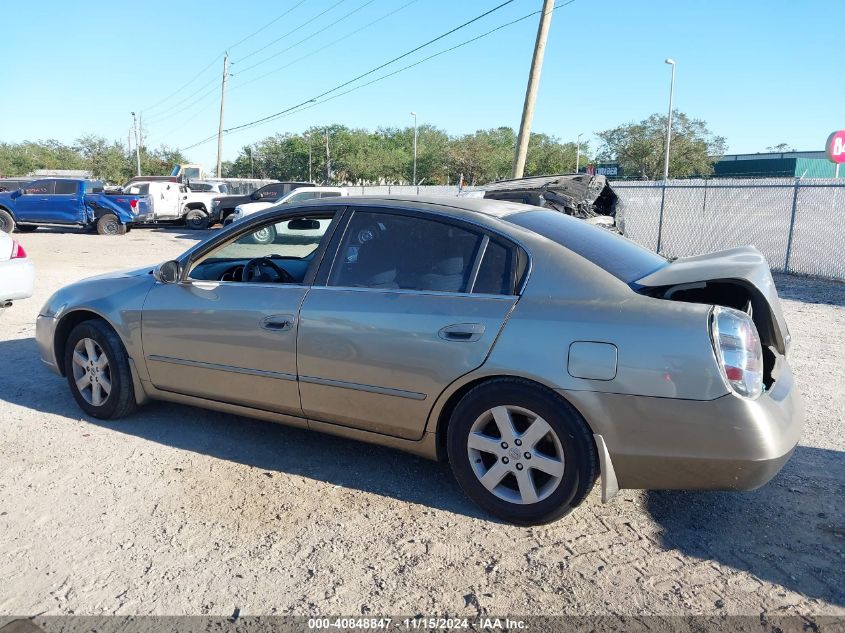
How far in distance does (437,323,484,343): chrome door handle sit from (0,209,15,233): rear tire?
70.3 ft

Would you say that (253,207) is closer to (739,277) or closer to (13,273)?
(13,273)

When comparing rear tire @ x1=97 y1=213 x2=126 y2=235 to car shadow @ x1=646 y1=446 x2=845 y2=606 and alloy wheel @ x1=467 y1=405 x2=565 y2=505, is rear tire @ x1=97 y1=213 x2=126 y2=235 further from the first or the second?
car shadow @ x1=646 y1=446 x2=845 y2=606

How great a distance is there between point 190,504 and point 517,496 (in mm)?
1672

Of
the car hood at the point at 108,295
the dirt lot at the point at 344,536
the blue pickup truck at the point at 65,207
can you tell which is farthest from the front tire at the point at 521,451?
the blue pickup truck at the point at 65,207

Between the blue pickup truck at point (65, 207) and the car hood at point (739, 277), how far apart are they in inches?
828

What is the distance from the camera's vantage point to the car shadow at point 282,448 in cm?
370

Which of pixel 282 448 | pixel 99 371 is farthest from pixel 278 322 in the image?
pixel 99 371

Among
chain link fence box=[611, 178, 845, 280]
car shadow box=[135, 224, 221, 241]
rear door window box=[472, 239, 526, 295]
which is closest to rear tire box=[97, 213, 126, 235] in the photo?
car shadow box=[135, 224, 221, 241]

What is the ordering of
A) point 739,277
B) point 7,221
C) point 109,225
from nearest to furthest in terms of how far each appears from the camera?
point 739,277 < point 7,221 < point 109,225

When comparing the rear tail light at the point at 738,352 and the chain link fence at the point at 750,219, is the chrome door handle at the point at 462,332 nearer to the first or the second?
the rear tail light at the point at 738,352

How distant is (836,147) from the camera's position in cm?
1914

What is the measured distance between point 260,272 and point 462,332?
192cm

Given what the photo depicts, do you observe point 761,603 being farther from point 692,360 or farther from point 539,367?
point 539,367

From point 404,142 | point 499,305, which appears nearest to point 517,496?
point 499,305
